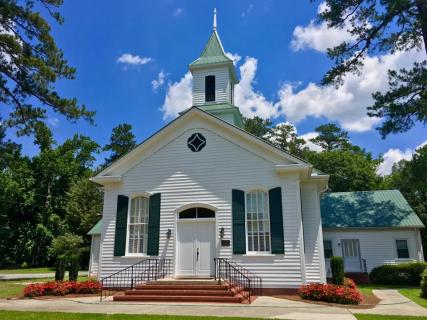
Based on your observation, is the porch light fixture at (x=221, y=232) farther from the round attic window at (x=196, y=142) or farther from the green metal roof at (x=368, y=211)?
the green metal roof at (x=368, y=211)

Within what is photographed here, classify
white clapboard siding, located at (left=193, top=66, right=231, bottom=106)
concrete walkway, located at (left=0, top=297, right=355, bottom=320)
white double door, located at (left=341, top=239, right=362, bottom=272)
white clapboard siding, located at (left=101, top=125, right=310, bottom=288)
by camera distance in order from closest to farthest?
1. concrete walkway, located at (left=0, top=297, right=355, bottom=320)
2. white clapboard siding, located at (left=101, top=125, right=310, bottom=288)
3. white clapboard siding, located at (left=193, top=66, right=231, bottom=106)
4. white double door, located at (left=341, top=239, right=362, bottom=272)

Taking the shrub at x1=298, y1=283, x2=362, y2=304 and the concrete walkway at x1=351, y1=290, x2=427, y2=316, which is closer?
the concrete walkway at x1=351, y1=290, x2=427, y2=316

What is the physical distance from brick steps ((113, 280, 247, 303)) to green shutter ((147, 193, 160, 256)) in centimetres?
178

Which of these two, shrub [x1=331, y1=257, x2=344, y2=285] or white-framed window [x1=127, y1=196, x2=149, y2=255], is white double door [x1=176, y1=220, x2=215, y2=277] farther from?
shrub [x1=331, y1=257, x2=344, y2=285]

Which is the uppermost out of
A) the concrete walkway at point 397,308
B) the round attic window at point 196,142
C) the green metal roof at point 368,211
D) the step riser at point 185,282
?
the round attic window at point 196,142

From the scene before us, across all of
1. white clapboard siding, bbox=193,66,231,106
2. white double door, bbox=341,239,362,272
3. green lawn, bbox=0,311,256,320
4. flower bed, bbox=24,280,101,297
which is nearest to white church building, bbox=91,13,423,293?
flower bed, bbox=24,280,101,297

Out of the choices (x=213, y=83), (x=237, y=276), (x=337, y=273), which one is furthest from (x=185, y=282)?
(x=213, y=83)

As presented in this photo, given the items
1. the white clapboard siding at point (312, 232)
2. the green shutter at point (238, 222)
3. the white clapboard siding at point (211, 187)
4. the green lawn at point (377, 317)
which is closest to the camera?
the green lawn at point (377, 317)

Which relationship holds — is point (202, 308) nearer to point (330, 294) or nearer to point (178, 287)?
point (178, 287)

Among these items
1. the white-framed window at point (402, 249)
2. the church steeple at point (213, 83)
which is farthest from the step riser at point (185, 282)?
the white-framed window at point (402, 249)

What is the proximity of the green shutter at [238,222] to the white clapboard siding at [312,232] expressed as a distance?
8.87 ft

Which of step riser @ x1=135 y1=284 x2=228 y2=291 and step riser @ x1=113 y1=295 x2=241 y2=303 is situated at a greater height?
step riser @ x1=135 y1=284 x2=228 y2=291

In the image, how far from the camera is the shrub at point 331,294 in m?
10.7

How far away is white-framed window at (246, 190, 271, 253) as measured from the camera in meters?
13.1
